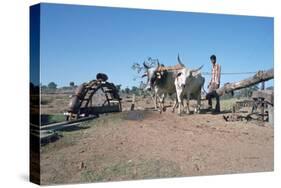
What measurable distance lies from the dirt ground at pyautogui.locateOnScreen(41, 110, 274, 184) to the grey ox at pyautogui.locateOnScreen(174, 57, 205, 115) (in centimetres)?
37

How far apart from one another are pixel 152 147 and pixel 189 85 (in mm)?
1737

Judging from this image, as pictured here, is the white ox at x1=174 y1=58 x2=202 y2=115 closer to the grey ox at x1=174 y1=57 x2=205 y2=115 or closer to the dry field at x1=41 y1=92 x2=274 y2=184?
the grey ox at x1=174 y1=57 x2=205 y2=115

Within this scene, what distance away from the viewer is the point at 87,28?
1146 cm

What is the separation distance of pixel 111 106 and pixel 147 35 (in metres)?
1.59

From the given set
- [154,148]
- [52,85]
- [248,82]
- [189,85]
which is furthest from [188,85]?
[52,85]

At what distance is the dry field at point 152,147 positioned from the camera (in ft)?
36.7

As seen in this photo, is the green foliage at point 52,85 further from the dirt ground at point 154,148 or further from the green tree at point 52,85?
the dirt ground at point 154,148

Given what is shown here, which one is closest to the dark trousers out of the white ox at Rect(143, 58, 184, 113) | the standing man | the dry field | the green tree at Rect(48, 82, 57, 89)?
the standing man

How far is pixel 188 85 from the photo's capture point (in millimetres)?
12828

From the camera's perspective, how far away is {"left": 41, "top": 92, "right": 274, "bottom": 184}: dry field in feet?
36.7

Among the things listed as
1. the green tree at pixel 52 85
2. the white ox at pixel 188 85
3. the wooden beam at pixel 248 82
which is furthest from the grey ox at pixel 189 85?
the green tree at pixel 52 85

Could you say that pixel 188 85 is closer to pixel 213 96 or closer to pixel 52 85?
pixel 213 96

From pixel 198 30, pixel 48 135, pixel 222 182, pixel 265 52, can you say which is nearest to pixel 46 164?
pixel 48 135

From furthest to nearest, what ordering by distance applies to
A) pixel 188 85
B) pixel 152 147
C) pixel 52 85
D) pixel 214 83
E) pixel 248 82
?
pixel 248 82 < pixel 214 83 < pixel 188 85 < pixel 152 147 < pixel 52 85
